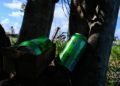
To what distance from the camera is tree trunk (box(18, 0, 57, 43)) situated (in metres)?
3.14

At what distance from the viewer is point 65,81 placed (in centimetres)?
255

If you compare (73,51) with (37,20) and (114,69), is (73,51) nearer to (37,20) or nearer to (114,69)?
(37,20)

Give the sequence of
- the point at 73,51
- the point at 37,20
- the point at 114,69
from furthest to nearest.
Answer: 1. the point at 114,69
2. the point at 37,20
3. the point at 73,51

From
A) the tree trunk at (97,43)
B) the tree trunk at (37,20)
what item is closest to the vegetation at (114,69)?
the tree trunk at (37,20)

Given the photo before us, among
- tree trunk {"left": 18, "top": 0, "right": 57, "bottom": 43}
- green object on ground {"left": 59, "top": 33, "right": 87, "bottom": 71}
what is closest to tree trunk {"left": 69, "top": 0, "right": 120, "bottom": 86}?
green object on ground {"left": 59, "top": 33, "right": 87, "bottom": 71}

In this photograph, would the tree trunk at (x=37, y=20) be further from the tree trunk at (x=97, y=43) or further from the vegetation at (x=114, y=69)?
the vegetation at (x=114, y=69)

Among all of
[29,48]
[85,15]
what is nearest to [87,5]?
[85,15]

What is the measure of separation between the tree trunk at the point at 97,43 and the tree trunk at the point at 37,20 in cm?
38

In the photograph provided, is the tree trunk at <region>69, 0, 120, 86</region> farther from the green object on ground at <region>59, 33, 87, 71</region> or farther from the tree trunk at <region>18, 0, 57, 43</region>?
the tree trunk at <region>18, 0, 57, 43</region>

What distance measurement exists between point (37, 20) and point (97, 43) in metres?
0.57

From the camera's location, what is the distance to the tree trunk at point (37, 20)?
10.3 ft

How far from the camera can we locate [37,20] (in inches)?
124

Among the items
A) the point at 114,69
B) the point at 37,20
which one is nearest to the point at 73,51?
the point at 37,20

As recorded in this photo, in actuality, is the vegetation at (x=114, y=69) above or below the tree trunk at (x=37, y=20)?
below
